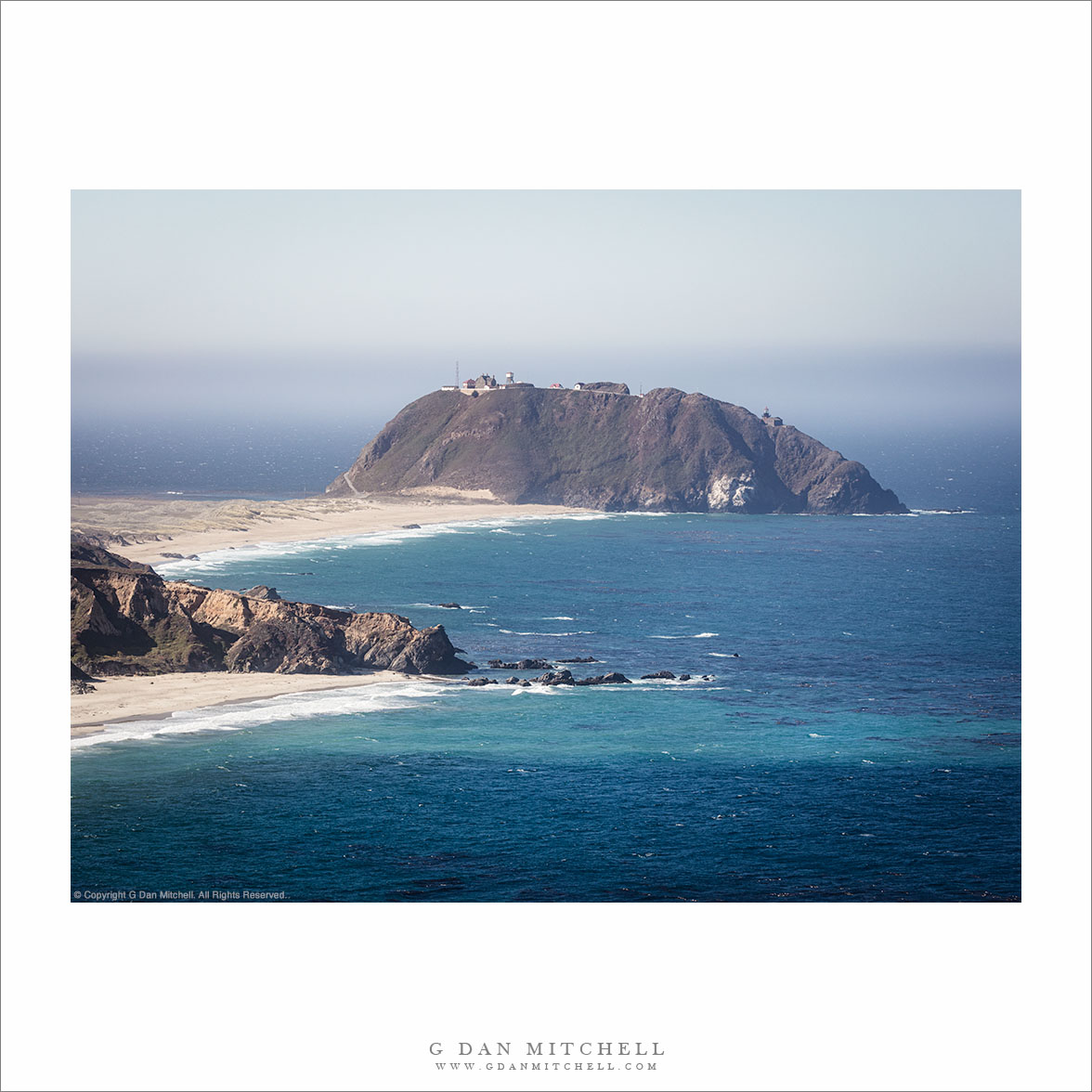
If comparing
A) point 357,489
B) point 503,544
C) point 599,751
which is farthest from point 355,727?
point 357,489

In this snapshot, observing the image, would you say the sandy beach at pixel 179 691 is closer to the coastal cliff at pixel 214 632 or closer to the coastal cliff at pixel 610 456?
the coastal cliff at pixel 214 632

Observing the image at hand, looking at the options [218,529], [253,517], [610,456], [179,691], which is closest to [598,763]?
[179,691]

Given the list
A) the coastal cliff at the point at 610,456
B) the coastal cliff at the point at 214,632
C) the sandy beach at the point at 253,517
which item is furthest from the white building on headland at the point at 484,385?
the coastal cliff at the point at 214,632

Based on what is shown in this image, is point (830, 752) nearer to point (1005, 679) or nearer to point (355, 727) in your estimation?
point (1005, 679)

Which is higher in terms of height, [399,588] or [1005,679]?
[399,588]

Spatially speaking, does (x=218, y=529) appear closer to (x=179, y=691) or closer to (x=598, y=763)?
(x=179, y=691)

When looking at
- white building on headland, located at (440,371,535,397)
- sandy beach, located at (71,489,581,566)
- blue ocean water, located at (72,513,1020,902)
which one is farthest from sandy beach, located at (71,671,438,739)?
white building on headland, located at (440,371,535,397)
